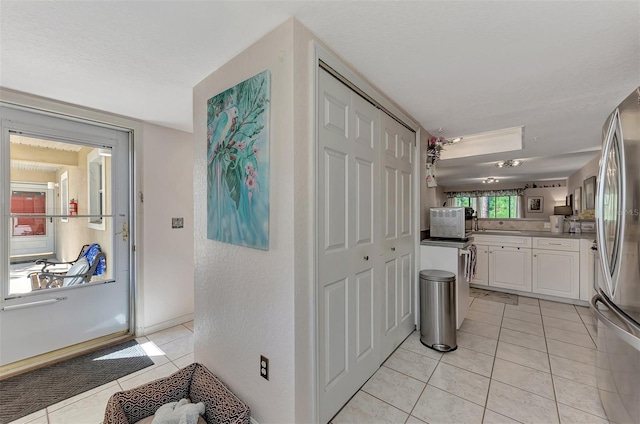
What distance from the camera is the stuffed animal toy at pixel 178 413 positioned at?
4.61ft

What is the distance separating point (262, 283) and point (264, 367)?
1.52 feet

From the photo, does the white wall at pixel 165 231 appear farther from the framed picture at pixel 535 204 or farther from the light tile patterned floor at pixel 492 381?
the framed picture at pixel 535 204

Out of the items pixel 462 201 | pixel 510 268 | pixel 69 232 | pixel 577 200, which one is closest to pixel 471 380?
pixel 510 268

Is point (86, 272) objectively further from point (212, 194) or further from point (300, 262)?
point (300, 262)

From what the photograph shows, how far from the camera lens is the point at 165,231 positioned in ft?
9.46

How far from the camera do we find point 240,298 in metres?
1.61

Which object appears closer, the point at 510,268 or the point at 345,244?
the point at 345,244

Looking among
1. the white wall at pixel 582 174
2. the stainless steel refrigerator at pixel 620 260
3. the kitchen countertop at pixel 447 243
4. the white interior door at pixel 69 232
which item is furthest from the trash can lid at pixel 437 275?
the white wall at pixel 582 174

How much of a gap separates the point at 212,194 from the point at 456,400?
2146 mm

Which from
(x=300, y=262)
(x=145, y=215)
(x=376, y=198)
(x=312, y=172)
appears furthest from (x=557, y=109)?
(x=145, y=215)

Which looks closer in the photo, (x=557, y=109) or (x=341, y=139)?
(x=341, y=139)

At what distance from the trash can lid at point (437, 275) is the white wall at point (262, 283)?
1662mm

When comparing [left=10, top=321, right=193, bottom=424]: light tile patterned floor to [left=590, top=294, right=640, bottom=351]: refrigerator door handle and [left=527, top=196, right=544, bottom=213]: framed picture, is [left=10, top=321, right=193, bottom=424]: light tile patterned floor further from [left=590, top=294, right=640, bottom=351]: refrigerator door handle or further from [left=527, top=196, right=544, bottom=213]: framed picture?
[left=527, top=196, right=544, bottom=213]: framed picture

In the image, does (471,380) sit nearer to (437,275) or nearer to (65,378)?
(437,275)
